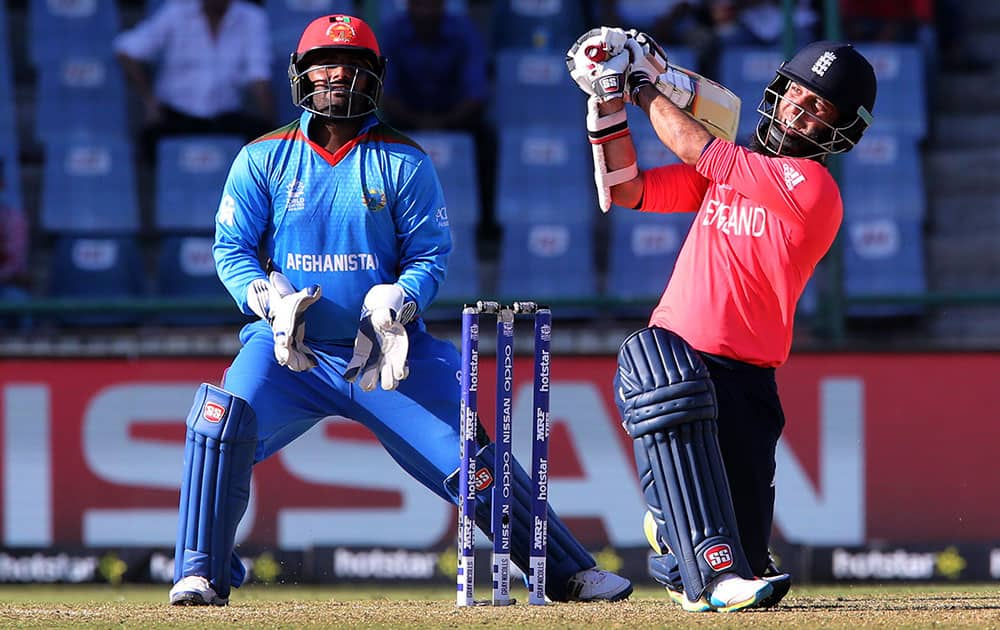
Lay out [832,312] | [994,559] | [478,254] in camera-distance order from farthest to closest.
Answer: [478,254]
[832,312]
[994,559]

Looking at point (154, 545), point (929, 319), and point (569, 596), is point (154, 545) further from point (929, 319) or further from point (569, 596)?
point (929, 319)

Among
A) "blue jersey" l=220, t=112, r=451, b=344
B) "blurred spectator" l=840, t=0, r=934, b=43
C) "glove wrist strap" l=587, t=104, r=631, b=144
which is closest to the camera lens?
"glove wrist strap" l=587, t=104, r=631, b=144

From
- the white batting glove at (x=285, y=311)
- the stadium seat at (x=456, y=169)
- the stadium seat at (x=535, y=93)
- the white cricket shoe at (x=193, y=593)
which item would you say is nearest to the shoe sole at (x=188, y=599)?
the white cricket shoe at (x=193, y=593)

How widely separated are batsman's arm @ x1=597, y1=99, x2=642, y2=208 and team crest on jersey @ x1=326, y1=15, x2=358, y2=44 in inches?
34.7

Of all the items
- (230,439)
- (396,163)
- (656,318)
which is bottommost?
(230,439)

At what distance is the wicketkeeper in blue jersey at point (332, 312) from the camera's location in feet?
16.9

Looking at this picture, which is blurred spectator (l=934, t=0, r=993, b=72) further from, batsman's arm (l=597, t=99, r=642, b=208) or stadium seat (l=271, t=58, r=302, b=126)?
batsman's arm (l=597, t=99, r=642, b=208)

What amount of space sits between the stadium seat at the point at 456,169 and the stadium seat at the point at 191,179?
106 centimetres

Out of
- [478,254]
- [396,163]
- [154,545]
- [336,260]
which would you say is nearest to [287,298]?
[336,260]

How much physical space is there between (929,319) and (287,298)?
4.81 m

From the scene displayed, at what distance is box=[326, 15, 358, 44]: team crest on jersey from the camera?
5.35 m

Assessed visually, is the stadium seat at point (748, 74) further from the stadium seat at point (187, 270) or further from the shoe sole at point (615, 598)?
the shoe sole at point (615, 598)

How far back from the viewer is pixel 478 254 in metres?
9.18

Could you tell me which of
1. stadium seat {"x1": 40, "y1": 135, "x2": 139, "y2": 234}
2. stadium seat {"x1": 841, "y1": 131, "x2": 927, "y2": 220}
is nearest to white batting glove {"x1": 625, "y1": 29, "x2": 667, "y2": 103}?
stadium seat {"x1": 841, "y1": 131, "x2": 927, "y2": 220}
